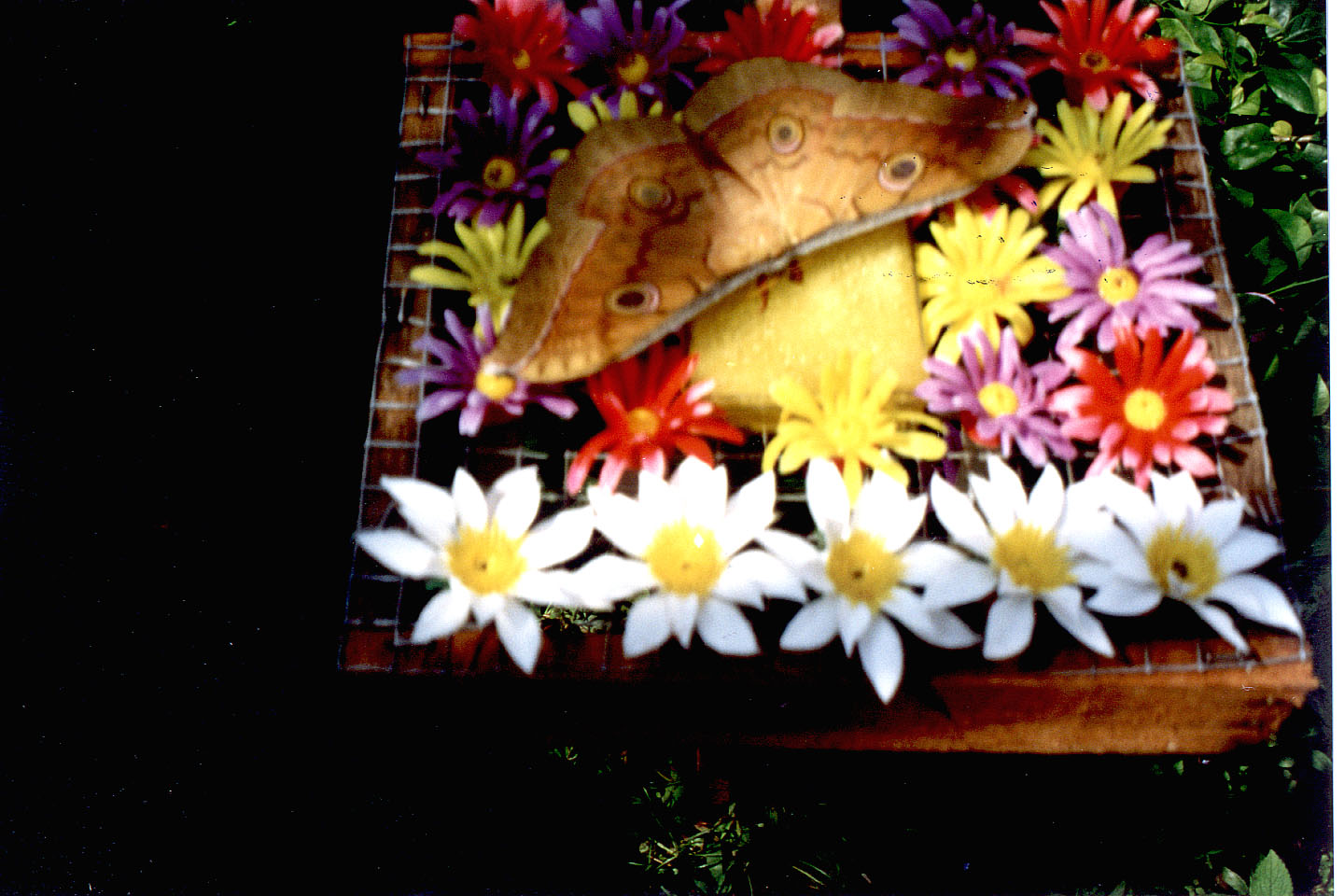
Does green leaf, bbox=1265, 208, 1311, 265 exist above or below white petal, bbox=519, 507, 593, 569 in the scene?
above

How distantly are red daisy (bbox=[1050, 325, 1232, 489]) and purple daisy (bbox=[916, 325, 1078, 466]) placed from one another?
1 cm

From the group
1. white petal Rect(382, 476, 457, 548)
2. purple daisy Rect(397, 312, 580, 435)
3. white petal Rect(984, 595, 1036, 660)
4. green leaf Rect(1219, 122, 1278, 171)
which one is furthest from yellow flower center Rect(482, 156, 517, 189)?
green leaf Rect(1219, 122, 1278, 171)

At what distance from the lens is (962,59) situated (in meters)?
0.59

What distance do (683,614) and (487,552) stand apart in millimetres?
124

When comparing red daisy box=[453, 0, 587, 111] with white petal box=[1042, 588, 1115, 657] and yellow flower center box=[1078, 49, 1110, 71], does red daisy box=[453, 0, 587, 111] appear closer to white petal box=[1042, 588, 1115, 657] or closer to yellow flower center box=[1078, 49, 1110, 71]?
yellow flower center box=[1078, 49, 1110, 71]

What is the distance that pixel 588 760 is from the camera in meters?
0.73

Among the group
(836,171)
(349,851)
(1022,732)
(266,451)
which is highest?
(836,171)

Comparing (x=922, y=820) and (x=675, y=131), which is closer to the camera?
(x=675, y=131)

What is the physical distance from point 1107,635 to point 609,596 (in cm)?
30

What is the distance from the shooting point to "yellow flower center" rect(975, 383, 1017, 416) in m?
0.52

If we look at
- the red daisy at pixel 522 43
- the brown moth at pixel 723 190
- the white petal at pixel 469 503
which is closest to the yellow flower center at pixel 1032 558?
the brown moth at pixel 723 190

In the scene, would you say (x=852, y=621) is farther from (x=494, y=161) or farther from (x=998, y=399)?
(x=494, y=161)

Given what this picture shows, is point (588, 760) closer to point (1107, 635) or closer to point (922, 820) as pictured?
point (922, 820)

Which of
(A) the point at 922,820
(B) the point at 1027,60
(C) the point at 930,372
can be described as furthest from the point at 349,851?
(B) the point at 1027,60
